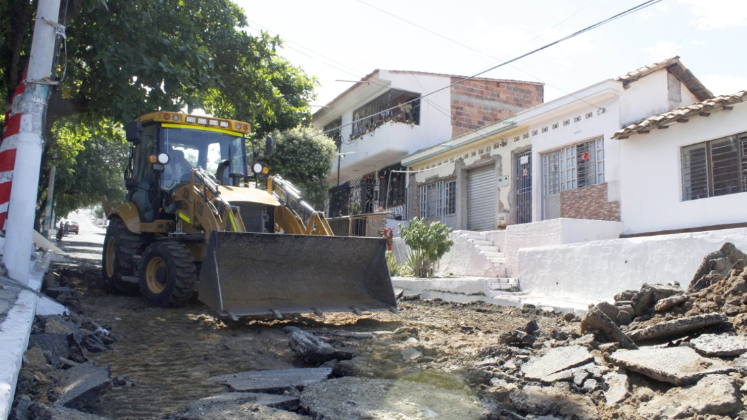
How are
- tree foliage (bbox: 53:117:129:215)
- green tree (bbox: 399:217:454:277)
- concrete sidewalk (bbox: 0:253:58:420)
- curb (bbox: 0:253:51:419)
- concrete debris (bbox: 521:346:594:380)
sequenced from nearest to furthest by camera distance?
curb (bbox: 0:253:51:419) < concrete sidewalk (bbox: 0:253:58:420) < concrete debris (bbox: 521:346:594:380) < green tree (bbox: 399:217:454:277) < tree foliage (bbox: 53:117:129:215)

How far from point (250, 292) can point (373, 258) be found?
5.46ft

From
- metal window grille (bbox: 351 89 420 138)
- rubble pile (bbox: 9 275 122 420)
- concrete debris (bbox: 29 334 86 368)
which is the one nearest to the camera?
rubble pile (bbox: 9 275 122 420)

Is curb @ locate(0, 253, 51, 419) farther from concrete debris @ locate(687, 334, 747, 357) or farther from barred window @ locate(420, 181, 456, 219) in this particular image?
barred window @ locate(420, 181, 456, 219)

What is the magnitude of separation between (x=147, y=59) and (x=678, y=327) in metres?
8.87

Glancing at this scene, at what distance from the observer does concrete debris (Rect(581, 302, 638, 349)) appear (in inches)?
213

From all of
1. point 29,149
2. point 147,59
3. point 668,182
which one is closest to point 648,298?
point 668,182

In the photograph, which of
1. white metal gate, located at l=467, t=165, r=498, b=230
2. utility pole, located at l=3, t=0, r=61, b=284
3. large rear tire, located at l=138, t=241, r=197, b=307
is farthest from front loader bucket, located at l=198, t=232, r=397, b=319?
white metal gate, located at l=467, t=165, r=498, b=230

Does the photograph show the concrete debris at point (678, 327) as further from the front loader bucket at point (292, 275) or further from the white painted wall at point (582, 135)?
the white painted wall at point (582, 135)

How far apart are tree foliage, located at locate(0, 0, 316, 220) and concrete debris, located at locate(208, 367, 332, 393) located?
228 inches

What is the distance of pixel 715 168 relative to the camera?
34.8 ft

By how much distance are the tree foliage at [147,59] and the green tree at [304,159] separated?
320 centimetres

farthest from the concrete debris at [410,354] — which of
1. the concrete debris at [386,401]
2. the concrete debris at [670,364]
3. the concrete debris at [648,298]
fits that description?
the concrete debris at [648,298]

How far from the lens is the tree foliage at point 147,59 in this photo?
33.7ft

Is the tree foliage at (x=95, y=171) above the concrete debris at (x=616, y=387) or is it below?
above
